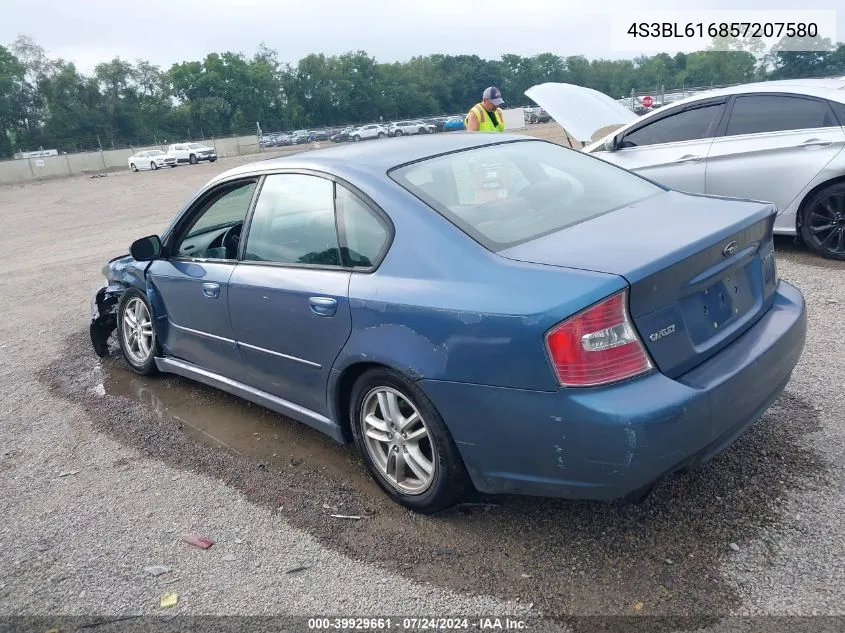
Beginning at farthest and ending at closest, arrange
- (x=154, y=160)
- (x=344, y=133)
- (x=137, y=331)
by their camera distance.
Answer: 1. (x=344, y=133)
2. (x=154, y=160)
3. (x=137, y=331)

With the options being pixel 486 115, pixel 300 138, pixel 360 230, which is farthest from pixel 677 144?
pixel 300 138

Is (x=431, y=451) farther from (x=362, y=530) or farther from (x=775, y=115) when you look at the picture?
(x=775, y=115)

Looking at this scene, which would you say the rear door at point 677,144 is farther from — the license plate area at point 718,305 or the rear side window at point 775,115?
the license plate area at point 718,305

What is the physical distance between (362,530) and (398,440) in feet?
1.42

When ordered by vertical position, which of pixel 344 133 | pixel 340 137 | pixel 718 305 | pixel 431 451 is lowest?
pixel 431 451

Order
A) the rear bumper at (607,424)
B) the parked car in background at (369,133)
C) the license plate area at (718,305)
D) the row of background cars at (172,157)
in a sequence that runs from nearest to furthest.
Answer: the rear bumper at (607,424)
the license plate area at (718,305)
the row of background cars at (172,157)
the parked car in background at (369,133)

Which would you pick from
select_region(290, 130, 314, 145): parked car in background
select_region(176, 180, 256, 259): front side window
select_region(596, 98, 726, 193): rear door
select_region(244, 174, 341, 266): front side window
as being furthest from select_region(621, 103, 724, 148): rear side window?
select_region(290, 130, 314, 145): parked car in background

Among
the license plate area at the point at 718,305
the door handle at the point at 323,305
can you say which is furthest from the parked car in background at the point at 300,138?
the license plate area at the point at 718,305

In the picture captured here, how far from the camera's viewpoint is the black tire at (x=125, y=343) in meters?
5.14

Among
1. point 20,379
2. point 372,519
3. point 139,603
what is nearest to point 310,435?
point 372,519

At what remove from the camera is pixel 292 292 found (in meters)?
3.54

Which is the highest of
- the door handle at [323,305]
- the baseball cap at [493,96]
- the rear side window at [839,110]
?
the baseball cap at [493,96]

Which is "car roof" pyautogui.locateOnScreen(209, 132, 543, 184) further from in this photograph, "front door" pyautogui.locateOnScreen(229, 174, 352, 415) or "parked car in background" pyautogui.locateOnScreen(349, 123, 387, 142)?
"parked car in background" pyautogui.locateOnScreen(349, 123, 387, 142)

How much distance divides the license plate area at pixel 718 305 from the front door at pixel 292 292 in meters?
1.43
